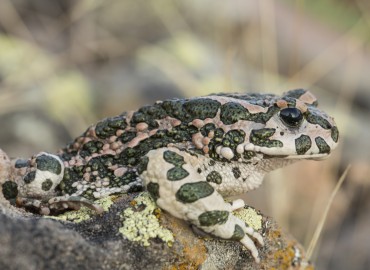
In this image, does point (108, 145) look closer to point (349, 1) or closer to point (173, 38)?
point (173, 38)

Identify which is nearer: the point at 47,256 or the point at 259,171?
the point at 47,256

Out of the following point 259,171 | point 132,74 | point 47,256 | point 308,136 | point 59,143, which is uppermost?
point 308,136

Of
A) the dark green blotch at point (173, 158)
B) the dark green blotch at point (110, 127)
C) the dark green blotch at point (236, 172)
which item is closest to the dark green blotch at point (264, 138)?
the dark green blotch at point (236, 172)

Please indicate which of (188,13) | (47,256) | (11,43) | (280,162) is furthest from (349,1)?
(47,256)

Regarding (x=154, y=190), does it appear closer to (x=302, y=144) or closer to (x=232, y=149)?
(x=232, y=149)

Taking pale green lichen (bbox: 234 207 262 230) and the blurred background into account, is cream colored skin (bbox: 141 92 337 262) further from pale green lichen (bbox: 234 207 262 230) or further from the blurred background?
the blurred background

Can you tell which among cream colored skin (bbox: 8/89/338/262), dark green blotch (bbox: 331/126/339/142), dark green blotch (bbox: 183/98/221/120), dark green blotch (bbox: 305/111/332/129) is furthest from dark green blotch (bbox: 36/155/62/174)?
dark green blotch (bbox: 331/126/339/142)
